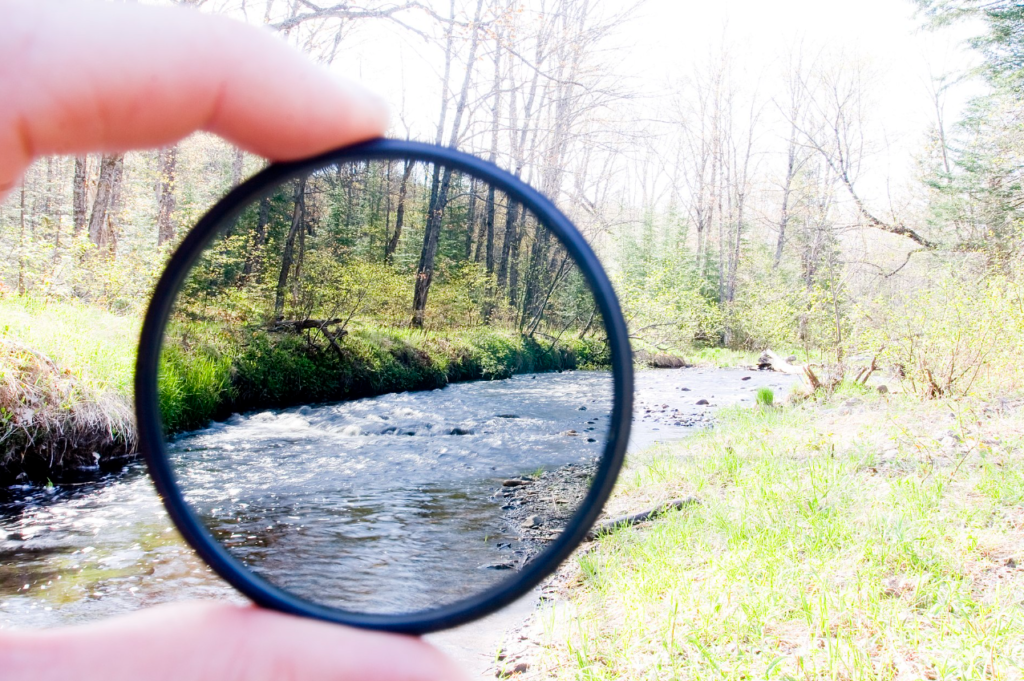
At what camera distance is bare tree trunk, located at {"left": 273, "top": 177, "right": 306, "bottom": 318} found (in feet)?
5.51

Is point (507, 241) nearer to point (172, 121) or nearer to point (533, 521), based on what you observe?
point (172, 121)

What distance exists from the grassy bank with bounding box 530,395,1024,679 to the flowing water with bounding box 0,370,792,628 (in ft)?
2.48

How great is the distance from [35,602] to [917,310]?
9657 millimetres

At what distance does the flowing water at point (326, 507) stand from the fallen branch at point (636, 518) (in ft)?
2.21

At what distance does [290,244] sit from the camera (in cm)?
243

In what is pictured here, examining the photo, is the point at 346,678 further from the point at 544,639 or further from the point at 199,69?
the point at 544,639

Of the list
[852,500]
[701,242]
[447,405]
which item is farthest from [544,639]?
[701,242]

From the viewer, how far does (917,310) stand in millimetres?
7895

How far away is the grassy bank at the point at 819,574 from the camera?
246cm

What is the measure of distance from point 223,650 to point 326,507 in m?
3.93

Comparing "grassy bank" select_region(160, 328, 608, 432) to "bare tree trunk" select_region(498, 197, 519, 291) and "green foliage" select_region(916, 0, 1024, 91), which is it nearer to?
"bare tree trunk" select_region(498, 197, 519, 291)

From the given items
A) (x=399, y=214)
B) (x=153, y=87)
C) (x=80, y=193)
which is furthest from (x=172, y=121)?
(x=80, y=193)

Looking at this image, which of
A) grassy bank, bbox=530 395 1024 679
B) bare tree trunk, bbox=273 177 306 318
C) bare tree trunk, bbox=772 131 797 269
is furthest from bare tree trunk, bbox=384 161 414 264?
bare tree trunk, bbox=772 131 797 269

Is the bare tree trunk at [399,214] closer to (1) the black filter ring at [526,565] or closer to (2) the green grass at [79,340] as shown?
(1) the black filter ring at [526,565]
